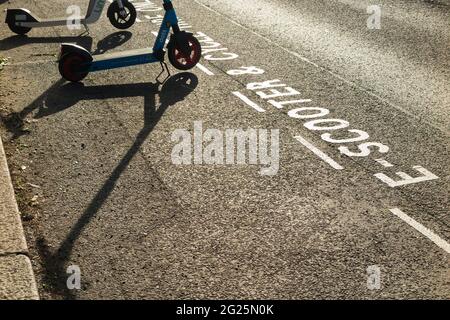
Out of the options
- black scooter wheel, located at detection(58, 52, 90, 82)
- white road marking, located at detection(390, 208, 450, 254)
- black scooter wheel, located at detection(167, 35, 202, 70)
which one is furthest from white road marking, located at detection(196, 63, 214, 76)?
white road marking, located at detection(390, 208, 450, 254)

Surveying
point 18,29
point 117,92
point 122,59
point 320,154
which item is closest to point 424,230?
point 320,154

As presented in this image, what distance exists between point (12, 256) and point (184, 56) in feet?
17.2

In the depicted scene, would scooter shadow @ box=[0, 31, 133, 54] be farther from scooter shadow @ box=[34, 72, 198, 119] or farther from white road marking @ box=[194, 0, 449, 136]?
white road marking @ box=[194, 0, 449, 136]

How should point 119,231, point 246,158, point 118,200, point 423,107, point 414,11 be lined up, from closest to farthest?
point 119,231 → point 118,200 → point 246,158 → point 423,107 → point 414,11

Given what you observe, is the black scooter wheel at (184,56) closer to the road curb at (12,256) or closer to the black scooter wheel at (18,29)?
the black scooter wheel at (18,29)

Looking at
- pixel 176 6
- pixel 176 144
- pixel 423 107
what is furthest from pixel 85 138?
pixel 176 6

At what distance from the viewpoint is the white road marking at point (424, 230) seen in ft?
17.5

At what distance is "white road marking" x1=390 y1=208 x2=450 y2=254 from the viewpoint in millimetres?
5324

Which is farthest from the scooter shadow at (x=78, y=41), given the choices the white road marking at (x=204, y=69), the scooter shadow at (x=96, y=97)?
the scooter shadow at (x=96, y=97)

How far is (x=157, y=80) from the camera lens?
9531 millimetres

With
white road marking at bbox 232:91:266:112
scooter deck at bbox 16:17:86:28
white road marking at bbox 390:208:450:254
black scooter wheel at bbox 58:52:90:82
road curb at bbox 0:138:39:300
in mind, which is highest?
scooter deck at bbox 16:17:86:28

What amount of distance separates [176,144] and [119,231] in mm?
2002

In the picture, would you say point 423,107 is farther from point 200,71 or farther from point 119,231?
point 119,231

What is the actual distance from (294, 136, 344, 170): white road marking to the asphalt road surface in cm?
1
